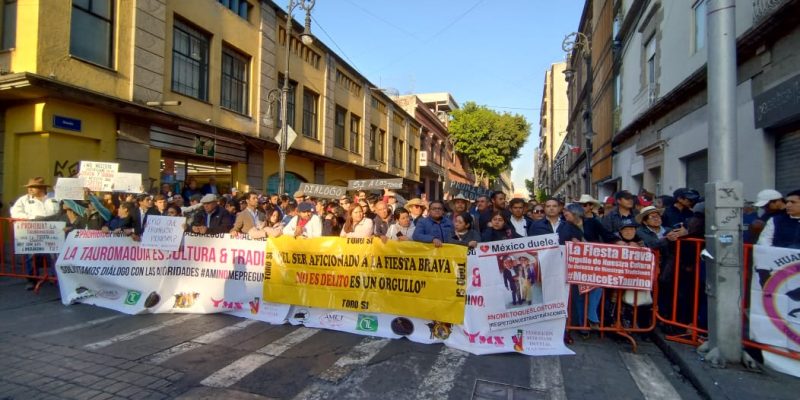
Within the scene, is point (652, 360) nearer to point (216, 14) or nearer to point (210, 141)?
point (210, 141)

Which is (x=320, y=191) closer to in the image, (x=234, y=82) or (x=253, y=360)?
(x=234, y=82)

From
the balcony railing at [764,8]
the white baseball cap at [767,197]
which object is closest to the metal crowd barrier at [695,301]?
the white baseball cap at [767,197]

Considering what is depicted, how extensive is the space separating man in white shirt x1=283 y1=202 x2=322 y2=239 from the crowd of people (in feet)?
0.05

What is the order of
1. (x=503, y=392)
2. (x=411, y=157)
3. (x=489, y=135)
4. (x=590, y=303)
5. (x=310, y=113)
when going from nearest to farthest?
(x=503, y=392) → (x=590, y=303) → (x=310, y=113) → (x=411, y=157) → (x=489, y=135)

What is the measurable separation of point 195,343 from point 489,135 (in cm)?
4294

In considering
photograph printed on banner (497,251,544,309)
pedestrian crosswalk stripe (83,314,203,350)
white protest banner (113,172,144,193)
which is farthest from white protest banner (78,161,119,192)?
photograph printed on banner (497,251,544,309)

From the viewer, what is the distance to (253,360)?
448 cm

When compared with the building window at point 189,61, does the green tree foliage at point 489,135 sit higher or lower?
higher

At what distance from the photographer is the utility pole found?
438cm

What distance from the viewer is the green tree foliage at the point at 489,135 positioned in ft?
147

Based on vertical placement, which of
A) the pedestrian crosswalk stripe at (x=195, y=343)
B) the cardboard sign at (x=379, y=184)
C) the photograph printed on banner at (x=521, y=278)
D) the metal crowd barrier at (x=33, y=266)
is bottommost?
the pedestrian crosswalk stripe at (x=195, y=343)

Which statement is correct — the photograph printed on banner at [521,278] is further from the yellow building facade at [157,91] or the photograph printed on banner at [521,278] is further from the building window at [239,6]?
the building window at [239,6]

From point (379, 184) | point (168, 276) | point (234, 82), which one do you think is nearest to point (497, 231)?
point (168, 276)

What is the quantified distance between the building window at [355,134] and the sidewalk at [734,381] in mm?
23473
